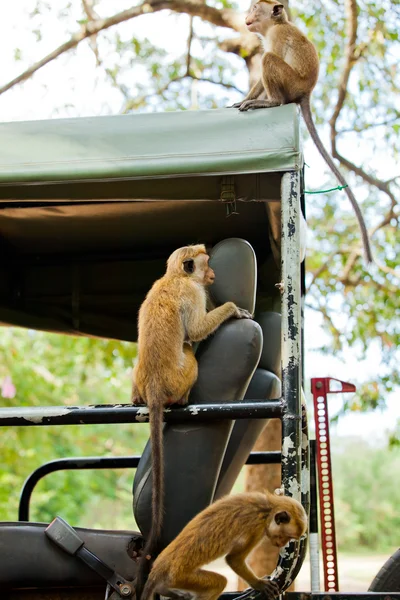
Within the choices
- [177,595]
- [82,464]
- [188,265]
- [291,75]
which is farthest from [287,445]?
[291,75]

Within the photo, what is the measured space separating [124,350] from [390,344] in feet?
9.06

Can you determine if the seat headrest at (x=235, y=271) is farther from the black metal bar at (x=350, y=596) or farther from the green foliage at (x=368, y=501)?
the green foliage at (x=368, y=501)

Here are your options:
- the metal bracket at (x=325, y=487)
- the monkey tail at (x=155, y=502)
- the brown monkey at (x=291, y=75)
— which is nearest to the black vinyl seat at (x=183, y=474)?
the monkey tail at (x=155, y=502)

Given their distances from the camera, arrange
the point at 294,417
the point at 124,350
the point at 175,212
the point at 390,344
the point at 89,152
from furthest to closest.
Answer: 1. the point at 390,344
2. the point at 124,350
3. the point at 175,212
4. the point at 89,152
5. the point at 294,417

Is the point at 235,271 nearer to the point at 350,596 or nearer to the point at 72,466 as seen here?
the point at 350,596

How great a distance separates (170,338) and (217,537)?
78 cm

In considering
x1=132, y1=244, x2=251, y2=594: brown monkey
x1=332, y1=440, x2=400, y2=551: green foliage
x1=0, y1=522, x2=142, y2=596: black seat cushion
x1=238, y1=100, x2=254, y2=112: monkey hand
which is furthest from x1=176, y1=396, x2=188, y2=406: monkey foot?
x1=332, y1=440, x2=400, y2=551: green foliage

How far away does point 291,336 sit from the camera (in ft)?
8.54

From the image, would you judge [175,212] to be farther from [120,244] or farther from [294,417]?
[294,417]

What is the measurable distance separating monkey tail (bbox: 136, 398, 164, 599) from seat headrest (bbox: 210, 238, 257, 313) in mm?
642

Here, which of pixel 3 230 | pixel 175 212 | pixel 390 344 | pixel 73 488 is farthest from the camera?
pixel 73 488

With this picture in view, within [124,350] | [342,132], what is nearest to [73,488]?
[124,350]

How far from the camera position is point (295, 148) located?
265 cm

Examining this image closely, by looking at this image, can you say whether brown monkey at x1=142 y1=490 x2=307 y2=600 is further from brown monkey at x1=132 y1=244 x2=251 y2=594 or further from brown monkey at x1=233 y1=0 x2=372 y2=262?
brown monkey at x1=233 y1=0 x2=372 y2=262
